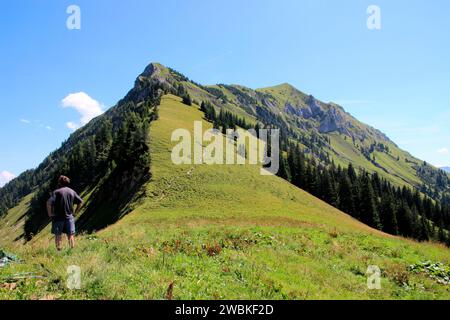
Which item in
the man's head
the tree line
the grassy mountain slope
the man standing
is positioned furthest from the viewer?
the tree line

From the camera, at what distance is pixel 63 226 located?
11508 mm

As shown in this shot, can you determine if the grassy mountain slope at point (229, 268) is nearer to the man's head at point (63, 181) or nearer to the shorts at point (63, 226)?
the shorts at point (63, 226)

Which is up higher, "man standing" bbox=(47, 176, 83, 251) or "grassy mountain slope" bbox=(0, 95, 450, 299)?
"man standing" bbox=(47, 176, 83, 251)

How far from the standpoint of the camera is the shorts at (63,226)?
11.4 metres

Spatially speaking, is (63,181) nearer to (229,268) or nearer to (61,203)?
(61,203)

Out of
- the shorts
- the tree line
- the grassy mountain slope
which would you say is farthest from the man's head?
the tree line

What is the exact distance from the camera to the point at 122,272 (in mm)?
7879

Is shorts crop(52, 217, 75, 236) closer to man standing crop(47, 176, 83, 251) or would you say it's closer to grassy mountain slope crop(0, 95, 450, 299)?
man standing crop(47, 176, 83, 251)

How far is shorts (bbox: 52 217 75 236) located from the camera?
11367 millimetres

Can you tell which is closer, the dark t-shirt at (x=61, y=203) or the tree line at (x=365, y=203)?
the dark t-shirt at (x=61, y=203)

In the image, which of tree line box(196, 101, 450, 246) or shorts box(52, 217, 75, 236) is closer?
shorts box(52, 217, 75, 236)

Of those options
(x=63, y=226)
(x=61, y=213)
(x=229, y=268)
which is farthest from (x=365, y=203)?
(x=61, y=213)

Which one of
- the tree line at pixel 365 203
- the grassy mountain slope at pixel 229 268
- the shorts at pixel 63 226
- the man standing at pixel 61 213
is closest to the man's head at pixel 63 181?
the man standing at pixel 61 213
